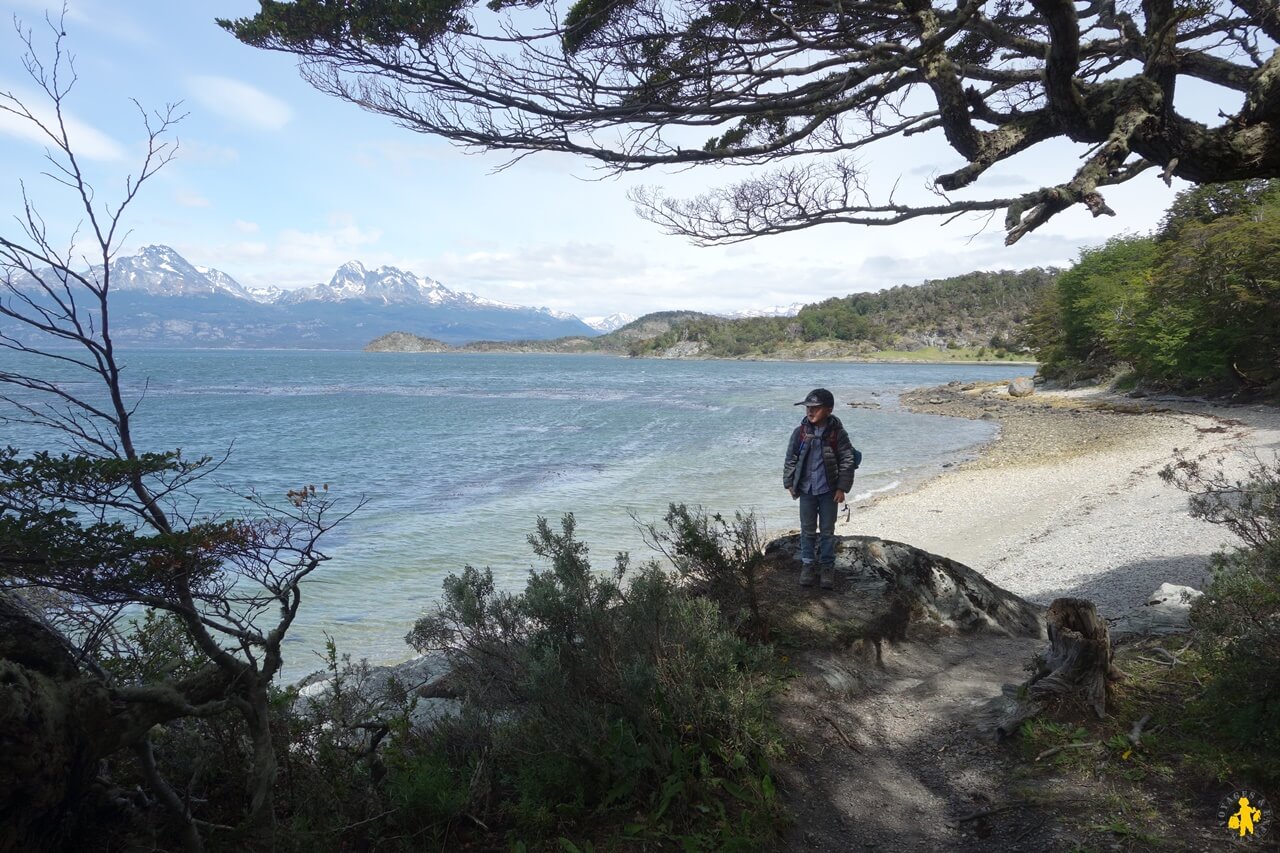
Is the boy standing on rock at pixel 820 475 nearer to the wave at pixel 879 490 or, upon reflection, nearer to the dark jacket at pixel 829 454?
the dark jacket at pixel 829 454

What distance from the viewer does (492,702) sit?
13.5ft

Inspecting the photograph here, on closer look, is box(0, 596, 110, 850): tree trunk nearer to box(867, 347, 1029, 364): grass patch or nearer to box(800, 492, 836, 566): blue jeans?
box(800, 492, 836, 566): blue jeans

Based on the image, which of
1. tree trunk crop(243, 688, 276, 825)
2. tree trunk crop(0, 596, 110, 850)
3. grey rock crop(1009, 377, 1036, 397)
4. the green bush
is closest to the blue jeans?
the green bush

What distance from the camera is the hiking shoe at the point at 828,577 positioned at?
6.23 meters

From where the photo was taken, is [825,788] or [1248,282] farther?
[1248,282]

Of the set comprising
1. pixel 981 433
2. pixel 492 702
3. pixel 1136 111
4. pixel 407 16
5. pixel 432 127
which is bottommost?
pixel 981 433

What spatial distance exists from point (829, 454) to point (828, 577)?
3.54 ft

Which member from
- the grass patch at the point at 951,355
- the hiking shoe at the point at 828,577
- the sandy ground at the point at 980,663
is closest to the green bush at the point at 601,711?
the sandy ground at the point at 980,663

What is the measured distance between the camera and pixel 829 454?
6230mm

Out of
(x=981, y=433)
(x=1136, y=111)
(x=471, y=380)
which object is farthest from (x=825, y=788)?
(x=471, y=380)

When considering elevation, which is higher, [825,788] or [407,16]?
[407,16]

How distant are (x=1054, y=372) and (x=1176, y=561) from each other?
→ 1758 inches

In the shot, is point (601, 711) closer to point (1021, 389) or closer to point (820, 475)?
point (820, 475)

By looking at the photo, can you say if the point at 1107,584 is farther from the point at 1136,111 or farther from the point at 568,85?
the point at 568,85
